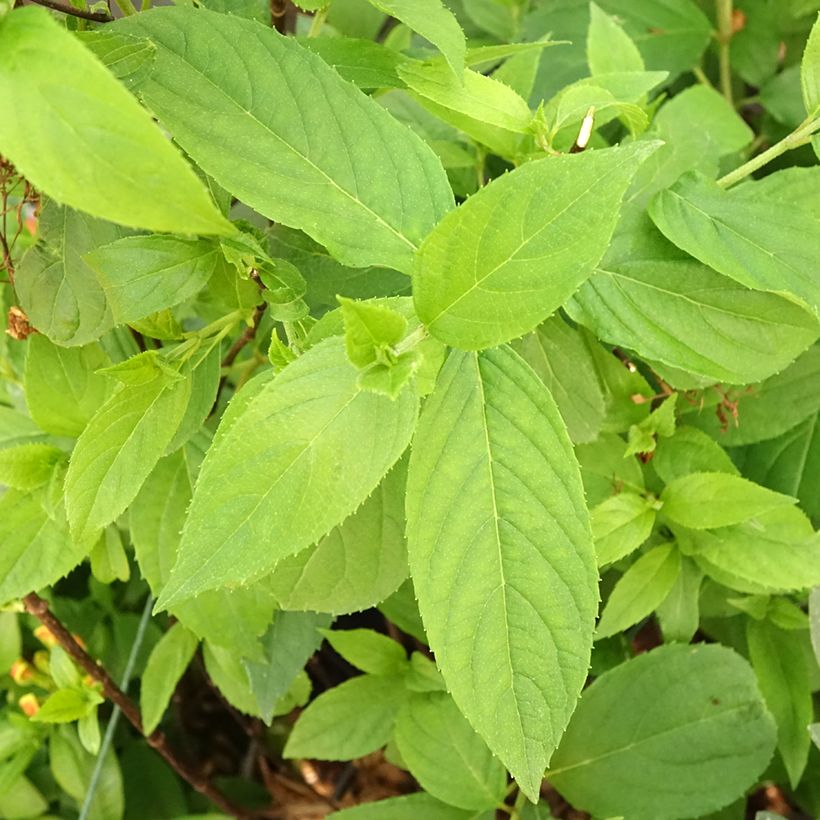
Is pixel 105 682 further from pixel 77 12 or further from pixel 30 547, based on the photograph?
pixel 77 12

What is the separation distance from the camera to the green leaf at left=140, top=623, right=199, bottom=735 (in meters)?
0.68

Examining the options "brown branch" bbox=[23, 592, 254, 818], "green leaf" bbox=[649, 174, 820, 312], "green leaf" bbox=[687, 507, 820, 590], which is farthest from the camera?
"brown branch" bbox=[23, 592, 254, 818]

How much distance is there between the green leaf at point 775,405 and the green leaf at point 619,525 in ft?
0.32

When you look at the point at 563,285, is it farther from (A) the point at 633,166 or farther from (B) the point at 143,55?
(B) the point at 143,55

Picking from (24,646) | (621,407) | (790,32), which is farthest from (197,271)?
(790,32)

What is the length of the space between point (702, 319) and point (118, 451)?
1.04 feet

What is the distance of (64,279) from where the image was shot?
1.42 ft

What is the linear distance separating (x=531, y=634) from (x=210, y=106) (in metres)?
0.28

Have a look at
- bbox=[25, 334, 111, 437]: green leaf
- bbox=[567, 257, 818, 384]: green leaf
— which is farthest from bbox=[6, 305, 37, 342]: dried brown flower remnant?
bbox=[567, 257, 818, 384]: green leaf

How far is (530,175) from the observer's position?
0.34m

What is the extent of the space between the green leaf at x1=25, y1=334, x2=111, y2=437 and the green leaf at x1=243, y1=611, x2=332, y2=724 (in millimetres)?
206

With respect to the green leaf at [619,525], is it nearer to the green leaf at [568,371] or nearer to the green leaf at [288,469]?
the green leaf at [568,371]

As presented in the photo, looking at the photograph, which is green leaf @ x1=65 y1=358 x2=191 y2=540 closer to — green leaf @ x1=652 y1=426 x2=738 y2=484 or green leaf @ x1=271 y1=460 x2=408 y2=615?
green leaf @ x1=271 y1=460 x2=408 y2=615

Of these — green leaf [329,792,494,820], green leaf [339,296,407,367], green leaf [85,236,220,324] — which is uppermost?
green leaf [85,236,220,324]
